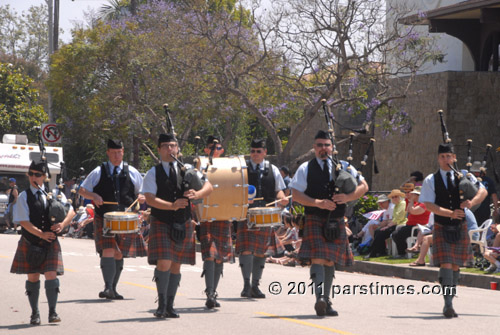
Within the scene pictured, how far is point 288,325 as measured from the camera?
9.48 m

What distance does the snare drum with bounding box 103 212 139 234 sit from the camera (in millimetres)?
10719

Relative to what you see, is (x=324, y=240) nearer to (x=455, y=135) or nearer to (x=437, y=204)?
(x=437, y=204)

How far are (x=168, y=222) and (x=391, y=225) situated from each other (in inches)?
367

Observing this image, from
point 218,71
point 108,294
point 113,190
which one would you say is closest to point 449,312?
point 108,294

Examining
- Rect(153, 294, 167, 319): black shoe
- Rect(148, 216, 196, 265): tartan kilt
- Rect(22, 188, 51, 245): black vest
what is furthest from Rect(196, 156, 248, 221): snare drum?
Rect(22, 188, 51, 245): black vest

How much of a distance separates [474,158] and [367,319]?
53.1 feet

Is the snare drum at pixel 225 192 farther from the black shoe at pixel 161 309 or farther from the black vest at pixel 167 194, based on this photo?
the black shoe at pixel 161 309

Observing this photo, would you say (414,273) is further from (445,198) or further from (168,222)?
(168,222)

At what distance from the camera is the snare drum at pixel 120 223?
35.2 feet

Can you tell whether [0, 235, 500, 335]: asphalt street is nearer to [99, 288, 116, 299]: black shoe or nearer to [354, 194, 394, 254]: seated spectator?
[99, 288, 116, 299]: black shoe

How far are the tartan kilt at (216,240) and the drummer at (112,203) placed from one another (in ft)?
3.35

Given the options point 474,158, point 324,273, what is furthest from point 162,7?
point 324,273

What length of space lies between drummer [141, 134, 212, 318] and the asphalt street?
404 mm

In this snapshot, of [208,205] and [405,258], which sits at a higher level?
[208,205]
